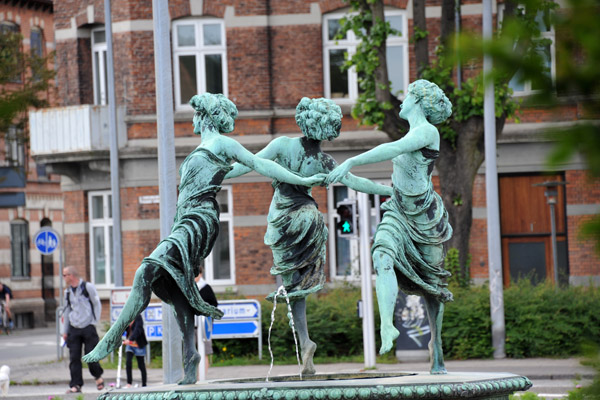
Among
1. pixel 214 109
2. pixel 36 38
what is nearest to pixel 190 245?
pixel 214 109

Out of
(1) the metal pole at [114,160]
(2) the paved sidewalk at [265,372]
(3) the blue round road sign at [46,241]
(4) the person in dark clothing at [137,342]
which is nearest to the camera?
(4) the person in dark clothing at [137,342]

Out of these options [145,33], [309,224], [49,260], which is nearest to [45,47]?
[49,260]

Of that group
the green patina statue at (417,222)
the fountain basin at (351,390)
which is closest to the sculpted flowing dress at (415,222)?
the green patina statue at (417,222)

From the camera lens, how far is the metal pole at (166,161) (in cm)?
1427

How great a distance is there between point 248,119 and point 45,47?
25182 mm

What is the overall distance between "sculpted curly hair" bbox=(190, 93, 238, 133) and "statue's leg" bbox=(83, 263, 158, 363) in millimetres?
1252

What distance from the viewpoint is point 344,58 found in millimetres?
29250

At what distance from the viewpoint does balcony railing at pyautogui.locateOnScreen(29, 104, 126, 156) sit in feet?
96.2

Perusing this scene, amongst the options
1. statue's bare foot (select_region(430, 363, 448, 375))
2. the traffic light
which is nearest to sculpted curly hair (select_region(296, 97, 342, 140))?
statue's bare foot (select_region(430, 363, 448, 375))

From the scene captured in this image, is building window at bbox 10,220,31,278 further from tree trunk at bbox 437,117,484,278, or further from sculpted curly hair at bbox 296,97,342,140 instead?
sculpted curly hair at bbox 296,97,342,140

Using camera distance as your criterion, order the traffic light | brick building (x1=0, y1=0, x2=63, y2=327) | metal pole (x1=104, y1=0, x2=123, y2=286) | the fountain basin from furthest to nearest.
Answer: brick building (x1=0, y1=0, x2=63, y2=327), metal pole (x1=104, y1=0, x2=123, y2=286), the traffic light, the fountain basin

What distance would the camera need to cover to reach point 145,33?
29.5 metres

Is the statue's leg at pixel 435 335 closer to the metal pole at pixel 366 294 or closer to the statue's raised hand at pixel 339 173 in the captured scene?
the statue's raised hand at pixel 339 173

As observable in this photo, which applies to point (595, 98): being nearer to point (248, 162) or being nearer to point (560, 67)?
point (560, 67)
